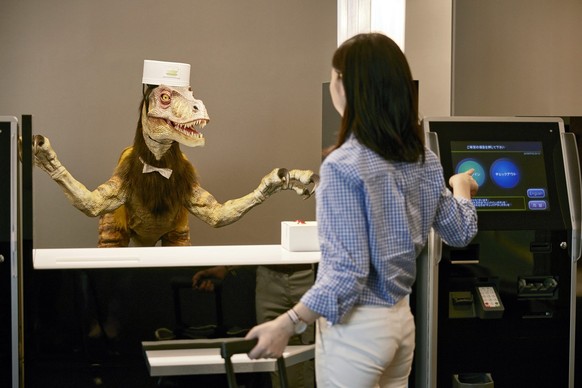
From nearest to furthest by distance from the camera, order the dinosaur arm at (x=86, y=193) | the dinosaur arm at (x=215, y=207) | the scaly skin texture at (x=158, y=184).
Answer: the dinosaur arm at (x=86, y=193) < the scaly skin texture at (x=158, y=184) < the dinosaur arm at (x=215, y=207)

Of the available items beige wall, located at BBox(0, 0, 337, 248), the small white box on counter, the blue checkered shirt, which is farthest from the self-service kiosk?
beige wall, located at BBox(0, 0, 337, 248)

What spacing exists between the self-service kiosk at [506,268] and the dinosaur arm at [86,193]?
1667 mm

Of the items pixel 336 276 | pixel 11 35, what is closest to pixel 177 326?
pixel 336 276

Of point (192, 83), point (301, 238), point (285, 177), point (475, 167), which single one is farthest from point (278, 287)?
point (192, 83)

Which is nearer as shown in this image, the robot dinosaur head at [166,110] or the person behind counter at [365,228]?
the person behind counter at [365,228]

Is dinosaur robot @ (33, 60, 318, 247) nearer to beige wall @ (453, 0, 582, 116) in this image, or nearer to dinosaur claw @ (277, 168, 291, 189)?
dinosaur claw @ (277, 168, 291, 189)

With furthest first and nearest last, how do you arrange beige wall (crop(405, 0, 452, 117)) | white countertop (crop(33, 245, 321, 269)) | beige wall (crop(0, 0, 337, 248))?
beige wall (crop(0, 0, 337, 248)) < beige wall (crop(405, 0, 452, 117)) < white countertop (crop(33, 245, 321, 269))

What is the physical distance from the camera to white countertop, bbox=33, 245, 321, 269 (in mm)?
2967

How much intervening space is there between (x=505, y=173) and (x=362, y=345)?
169 cm

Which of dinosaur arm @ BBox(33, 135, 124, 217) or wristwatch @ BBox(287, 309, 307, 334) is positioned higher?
dinosaur arm @ BBox(33, 135, 124, 217)

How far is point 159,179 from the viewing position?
4.10 meters

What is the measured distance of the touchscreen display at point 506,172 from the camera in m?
3.27

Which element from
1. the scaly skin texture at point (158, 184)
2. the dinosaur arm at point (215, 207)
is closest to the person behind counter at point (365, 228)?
the scaly skin texture at point (158, 184)

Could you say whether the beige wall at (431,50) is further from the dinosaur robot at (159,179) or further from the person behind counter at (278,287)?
the person behind counter at (278,287)
